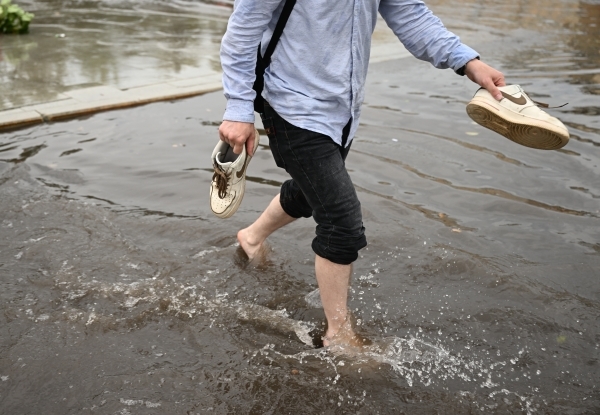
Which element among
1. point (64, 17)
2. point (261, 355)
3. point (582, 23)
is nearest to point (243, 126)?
point (261, 355)

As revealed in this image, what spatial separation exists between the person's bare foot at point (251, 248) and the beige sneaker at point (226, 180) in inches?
29.8

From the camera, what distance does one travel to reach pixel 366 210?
15.0 ft

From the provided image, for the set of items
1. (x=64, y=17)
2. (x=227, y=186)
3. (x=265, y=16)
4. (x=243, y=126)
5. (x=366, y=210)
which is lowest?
(x=64, y=17)

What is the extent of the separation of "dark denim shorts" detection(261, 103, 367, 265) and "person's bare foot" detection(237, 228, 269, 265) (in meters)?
Result: 0.97

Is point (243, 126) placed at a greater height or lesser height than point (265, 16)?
lesser

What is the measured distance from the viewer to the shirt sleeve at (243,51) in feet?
8.61

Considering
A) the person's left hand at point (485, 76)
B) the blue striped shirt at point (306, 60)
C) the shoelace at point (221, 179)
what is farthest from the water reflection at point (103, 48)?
the person's left hand at point (485, 76)

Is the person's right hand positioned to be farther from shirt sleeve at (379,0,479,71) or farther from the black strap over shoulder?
shirt sleeve at (379,0,479,71)

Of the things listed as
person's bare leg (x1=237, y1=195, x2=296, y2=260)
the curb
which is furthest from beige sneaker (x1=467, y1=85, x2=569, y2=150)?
the curb

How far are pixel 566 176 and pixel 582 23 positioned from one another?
8.06 meters

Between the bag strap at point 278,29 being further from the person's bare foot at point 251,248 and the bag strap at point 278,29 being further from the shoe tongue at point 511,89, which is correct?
the person's bare foot at point 251,248

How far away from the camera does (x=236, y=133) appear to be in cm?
276

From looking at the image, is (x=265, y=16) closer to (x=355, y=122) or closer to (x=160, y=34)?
(x=355, y=122)

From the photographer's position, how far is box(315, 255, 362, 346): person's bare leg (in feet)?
9.73
